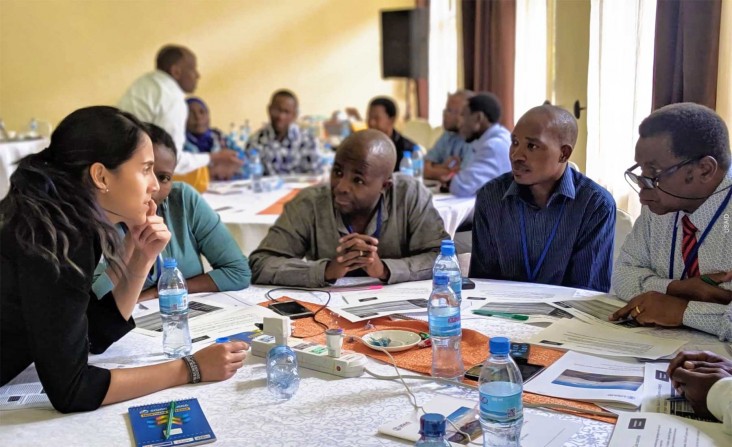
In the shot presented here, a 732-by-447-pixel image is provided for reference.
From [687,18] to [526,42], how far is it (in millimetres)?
2712

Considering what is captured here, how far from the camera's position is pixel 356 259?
249 cm

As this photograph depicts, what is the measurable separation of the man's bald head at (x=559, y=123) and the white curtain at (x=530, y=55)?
276cm

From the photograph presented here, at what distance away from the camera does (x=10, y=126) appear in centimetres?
812

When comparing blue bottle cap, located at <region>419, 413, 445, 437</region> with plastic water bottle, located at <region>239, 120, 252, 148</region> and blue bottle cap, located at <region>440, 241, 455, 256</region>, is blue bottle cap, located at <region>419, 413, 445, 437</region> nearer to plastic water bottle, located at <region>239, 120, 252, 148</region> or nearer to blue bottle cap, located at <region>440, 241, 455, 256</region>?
blue bottle cap, located at <region>440, 241, 455, 256</region>

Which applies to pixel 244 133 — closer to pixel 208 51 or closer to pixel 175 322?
pixel 208 51

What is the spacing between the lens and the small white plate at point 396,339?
1876 millimetres

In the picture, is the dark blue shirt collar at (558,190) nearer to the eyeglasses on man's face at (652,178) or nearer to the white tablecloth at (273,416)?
the eyeglasses on man's face at (652,178)

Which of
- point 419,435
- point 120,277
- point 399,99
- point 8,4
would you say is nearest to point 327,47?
point 399,99

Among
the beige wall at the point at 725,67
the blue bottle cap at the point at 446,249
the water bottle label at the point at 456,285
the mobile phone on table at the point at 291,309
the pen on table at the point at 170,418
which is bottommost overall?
the mobile phone on table at the point at 291,309

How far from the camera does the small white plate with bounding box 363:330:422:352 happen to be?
1876 mm

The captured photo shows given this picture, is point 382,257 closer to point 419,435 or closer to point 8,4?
point 419,435

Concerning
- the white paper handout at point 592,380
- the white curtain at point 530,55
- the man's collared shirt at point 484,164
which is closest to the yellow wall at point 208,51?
the white curtain at point 530,55

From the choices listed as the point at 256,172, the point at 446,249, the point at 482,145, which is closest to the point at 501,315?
the point at 446,249

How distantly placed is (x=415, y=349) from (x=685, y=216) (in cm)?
92
